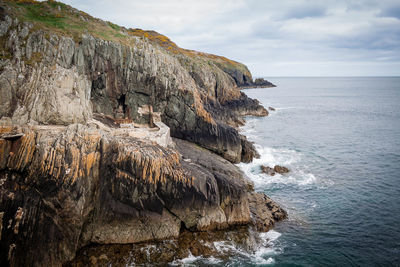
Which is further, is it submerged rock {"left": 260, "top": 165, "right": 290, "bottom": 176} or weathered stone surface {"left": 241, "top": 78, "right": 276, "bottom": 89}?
weathered stone surface {"left": 241, "top": 78, "right": 276, "bottom": 89}

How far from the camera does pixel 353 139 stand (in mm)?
48562

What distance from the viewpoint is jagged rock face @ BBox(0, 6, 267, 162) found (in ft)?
71.0

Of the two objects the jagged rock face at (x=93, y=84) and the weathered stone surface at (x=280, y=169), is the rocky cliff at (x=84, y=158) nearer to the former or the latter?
the jagged rock face at (x=93, y=84)

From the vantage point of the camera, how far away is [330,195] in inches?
1083

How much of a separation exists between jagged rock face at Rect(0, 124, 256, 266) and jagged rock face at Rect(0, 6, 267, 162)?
4398 millimetres

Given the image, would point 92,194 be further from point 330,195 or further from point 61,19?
point 61,19

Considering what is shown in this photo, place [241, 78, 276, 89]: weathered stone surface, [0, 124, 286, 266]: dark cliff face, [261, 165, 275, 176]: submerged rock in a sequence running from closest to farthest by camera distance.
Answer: [0, 124, 286, 266]: dark cliff face → [261, 165, 275, 176]: submerged rock → [241, 78, 276, 89]: weathered stone surface

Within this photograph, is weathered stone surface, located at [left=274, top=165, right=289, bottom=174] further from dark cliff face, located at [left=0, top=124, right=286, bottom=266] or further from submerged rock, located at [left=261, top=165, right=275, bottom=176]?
dark cliff face, located at [left=0, top=124, right=286, bottom=266]

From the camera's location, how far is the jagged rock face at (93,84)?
2164 centimetres

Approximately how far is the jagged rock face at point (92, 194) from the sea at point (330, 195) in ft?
12.8

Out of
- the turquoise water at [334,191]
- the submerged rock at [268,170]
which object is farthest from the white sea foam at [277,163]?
the submerged rock at [268,170]

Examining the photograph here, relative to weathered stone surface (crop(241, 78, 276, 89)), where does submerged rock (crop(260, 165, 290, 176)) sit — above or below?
below

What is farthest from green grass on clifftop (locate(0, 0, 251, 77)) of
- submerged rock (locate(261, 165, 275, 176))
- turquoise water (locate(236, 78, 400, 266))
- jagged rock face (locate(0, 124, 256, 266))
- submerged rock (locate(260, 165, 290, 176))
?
turquoise water (locate(236, 78, 400, 266))

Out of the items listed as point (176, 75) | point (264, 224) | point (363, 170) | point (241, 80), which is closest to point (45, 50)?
point (176, 75)
